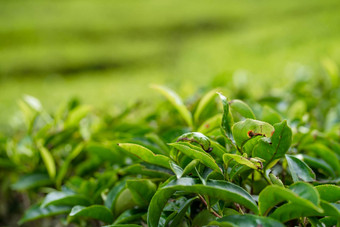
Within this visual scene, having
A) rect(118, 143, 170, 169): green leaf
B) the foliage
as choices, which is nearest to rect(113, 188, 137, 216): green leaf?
the foliage

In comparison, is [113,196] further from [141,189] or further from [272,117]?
[272,117]

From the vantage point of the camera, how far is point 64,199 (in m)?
0.88

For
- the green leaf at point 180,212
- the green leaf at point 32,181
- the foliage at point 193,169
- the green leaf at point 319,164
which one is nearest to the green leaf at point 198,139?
the foliage at point 193,169

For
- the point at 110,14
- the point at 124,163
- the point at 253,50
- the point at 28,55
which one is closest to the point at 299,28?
the point at 253,50

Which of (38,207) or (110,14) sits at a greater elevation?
(110,14)

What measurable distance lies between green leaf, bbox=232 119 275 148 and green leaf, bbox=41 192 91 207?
47 cm

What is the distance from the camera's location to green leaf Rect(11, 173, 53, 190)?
46.8 inches

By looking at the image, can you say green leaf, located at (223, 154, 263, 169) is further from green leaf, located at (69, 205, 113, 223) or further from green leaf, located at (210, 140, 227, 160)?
green leaf, located at (69, 205, 113, 223)

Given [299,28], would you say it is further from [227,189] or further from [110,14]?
[227,189]

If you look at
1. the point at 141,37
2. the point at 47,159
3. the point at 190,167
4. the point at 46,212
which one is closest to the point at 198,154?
the point at 190,167

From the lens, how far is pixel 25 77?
8.27 meters

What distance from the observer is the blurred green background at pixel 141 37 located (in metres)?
7.25

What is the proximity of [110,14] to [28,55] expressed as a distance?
10.3 ft

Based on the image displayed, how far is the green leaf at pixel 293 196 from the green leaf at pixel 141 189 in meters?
0.25
